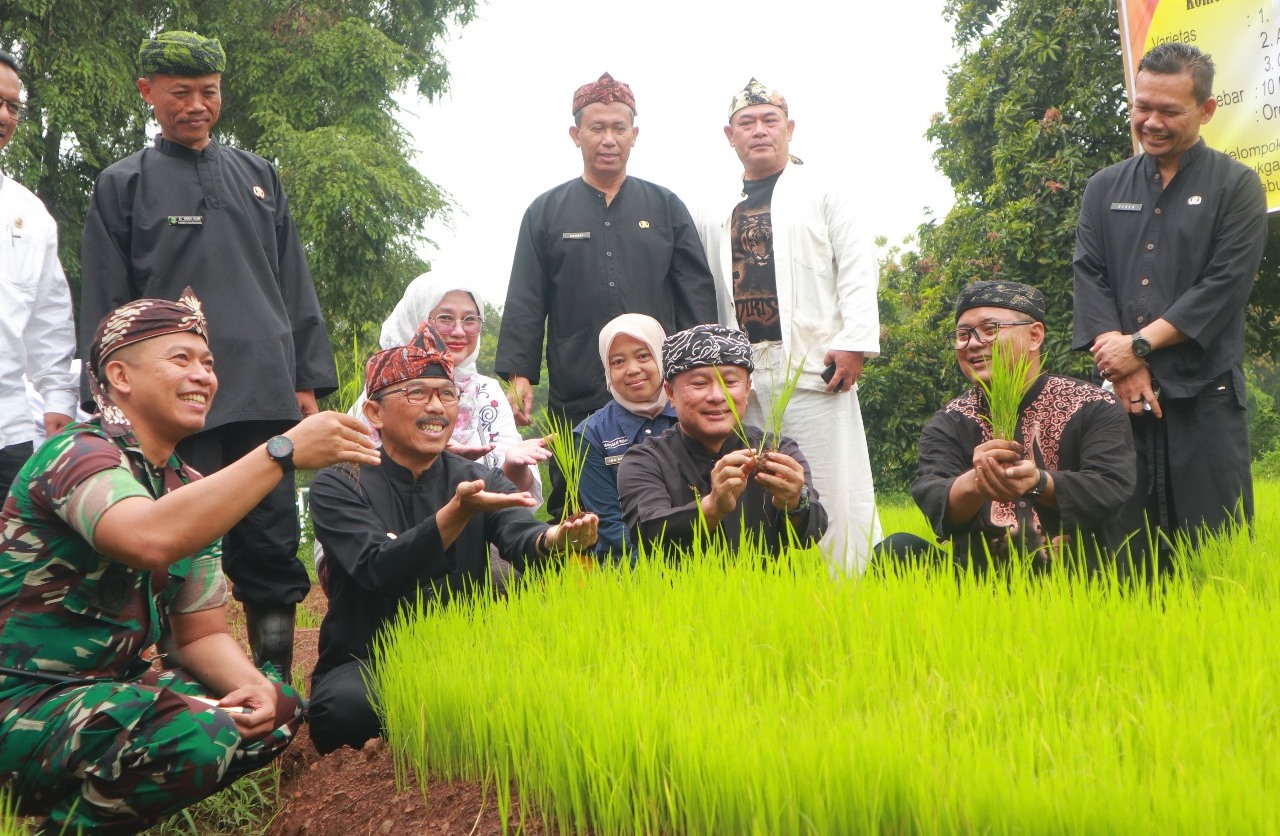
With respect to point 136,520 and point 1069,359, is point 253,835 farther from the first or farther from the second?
point 1069,359

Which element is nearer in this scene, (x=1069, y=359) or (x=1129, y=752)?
(x=1129, y=752)

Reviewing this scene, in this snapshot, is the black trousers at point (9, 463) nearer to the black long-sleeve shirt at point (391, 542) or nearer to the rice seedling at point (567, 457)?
the black long-sleeve shirt at point (391, 542)

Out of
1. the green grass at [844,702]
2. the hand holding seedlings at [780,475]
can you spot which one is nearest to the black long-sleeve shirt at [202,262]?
the green grass at [844,702]

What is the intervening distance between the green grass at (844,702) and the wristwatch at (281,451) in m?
0.70

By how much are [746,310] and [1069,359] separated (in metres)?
6.14

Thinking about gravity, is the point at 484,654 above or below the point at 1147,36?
below

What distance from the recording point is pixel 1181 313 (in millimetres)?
4332

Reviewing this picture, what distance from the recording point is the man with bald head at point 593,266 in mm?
5105

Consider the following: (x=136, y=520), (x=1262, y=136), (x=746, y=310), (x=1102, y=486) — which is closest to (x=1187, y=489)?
(x=1102, y=486)

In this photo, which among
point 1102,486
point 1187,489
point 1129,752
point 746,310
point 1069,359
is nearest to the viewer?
point 1129,752

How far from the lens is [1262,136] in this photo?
802 centimetres

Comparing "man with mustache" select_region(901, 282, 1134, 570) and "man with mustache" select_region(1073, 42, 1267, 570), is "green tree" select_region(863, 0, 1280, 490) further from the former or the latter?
"man with mustache" select_region(901, 282, 1134, 570)

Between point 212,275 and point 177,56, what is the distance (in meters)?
0.72

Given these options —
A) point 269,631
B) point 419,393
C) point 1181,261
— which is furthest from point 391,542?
point 1181,261
